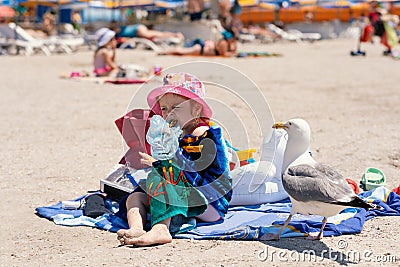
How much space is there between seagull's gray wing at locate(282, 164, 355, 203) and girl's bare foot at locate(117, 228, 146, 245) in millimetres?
815

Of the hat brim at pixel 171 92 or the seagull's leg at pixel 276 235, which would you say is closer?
the seagull's leg at pixel 276 235

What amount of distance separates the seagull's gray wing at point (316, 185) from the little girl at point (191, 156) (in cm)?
48

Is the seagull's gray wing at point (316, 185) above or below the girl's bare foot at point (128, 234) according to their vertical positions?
above

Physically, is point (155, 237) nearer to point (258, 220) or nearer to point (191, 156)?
point (191, 156)

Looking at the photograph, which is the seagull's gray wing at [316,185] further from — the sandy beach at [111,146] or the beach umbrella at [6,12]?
the beach umbrella at [6,12]

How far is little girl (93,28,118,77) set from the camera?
10.2m

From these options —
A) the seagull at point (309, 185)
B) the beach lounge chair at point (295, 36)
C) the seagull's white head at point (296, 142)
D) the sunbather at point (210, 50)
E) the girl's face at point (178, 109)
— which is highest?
the girl's face at point (178, 109)

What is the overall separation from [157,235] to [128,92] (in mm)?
5973

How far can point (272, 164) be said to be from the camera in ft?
12.5

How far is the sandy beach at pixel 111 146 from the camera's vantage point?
2.99 meters

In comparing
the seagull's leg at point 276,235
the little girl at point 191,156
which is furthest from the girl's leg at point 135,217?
the seagull's leg at point 276,235

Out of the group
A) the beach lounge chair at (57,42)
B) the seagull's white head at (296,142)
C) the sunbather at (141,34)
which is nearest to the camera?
the seagull's white head at (296,142)

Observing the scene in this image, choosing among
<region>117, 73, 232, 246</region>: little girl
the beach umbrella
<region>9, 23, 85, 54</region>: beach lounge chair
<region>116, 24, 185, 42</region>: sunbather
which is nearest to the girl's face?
<region>117, 73, 232, 246</region>: little girl

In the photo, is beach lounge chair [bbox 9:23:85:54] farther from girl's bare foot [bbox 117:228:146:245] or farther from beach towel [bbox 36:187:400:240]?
girl's bare foot [bbox 117:228:146:245]
